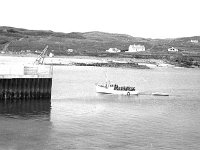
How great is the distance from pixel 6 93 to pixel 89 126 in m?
15.8

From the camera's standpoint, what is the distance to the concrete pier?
5691 cm

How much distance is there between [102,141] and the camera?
3975 centimetres

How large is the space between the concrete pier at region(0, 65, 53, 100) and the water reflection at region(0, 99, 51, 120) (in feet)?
3.39

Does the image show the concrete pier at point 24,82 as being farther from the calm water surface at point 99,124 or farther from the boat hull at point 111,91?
the boat hull at point 111,91

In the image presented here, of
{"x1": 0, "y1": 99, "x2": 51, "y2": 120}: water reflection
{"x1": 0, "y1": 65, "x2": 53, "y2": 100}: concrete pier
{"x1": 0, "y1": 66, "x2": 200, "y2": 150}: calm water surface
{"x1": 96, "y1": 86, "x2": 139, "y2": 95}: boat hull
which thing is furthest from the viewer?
{"x1": 96, "y1": 86, "x2": 139, "y2": 95}: boat hull

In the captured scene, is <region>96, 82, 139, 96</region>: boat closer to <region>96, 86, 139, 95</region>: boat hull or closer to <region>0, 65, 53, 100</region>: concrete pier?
<region>96, 86, 139, 95</region>: boat hull

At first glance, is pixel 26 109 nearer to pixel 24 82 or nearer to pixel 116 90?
pixel 24 82

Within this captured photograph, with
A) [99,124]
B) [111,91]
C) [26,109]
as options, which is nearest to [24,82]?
[26,109]

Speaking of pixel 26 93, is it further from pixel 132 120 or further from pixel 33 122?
pixel 132 120

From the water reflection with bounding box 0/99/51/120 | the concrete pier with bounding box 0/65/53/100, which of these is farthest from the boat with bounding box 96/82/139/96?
the water reflection with bounding box 0/99/51/120

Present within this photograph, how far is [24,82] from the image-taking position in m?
57.6

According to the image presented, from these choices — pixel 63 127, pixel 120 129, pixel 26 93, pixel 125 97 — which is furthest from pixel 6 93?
pixel 125 97

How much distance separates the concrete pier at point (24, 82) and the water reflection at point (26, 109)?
1.03m

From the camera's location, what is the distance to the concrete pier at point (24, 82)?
5691 cm
